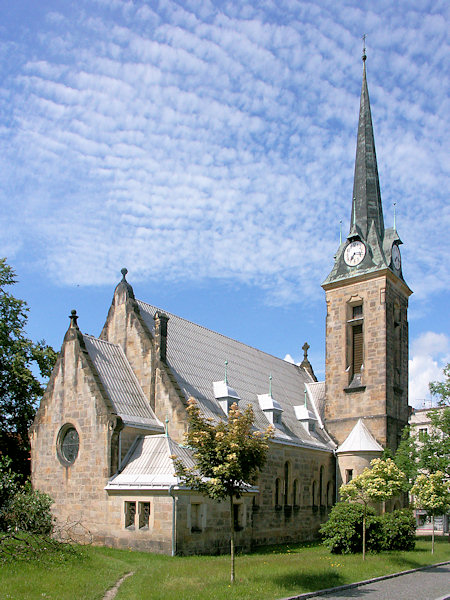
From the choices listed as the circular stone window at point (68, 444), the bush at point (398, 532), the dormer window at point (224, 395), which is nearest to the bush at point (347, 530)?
the bush at point (398, 532)

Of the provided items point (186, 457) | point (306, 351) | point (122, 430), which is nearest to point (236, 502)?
point (186, 457)

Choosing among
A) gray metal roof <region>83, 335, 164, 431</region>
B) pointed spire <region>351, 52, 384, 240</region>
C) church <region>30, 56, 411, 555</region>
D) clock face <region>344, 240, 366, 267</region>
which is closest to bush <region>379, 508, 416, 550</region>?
church <region>30, 56, 411, 555</region>

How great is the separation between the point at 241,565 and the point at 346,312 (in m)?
22.4

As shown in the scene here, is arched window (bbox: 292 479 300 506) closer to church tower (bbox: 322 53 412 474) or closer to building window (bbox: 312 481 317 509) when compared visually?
building window (bbox: 312 481 317 509)

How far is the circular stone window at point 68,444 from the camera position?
2612cm

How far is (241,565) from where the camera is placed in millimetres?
19641

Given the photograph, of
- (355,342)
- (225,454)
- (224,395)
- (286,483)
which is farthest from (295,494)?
(225,454)

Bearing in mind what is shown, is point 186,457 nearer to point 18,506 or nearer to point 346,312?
point 18,506

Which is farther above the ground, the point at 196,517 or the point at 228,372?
the point at 228,372

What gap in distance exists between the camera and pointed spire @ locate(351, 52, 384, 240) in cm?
4069

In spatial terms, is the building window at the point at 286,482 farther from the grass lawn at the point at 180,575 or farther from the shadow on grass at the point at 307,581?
the shadow on grass at the point at 307,581

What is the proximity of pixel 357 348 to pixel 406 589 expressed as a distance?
880 inches

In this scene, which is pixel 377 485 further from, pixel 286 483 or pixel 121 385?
pixel 121 385

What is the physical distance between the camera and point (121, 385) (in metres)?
27.7
